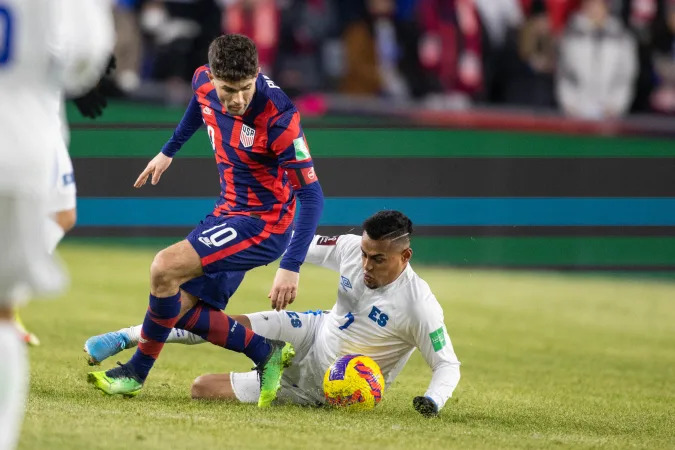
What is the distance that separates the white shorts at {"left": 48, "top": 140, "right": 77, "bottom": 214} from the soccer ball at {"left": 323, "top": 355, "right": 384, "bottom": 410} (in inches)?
67.7

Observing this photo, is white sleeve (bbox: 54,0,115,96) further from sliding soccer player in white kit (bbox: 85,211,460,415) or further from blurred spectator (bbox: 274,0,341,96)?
blurred spectator (bbox: 274,0,341,96)

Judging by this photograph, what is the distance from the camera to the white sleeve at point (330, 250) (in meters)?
6.61

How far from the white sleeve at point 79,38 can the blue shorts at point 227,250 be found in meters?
2.57

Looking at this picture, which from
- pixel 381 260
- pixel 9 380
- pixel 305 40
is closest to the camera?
pixel 9 380

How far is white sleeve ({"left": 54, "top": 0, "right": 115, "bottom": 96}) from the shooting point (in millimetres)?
3508

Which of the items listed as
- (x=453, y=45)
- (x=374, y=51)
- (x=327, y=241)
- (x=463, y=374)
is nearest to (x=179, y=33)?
(x=374, y=51)

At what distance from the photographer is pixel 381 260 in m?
6.16

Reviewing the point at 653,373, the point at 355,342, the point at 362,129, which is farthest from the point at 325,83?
the point at 355,342

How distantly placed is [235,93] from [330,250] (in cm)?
118

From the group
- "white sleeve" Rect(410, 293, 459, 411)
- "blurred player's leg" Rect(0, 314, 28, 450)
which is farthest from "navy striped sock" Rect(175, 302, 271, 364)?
"blurred player's leg" Rect(0, 314, 28, 450)

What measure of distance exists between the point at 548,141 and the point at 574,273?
5.28ft

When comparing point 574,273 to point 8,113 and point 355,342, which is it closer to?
point 355,342

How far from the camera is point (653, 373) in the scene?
8516 millimetres

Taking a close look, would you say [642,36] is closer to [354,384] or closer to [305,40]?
[305,40]
